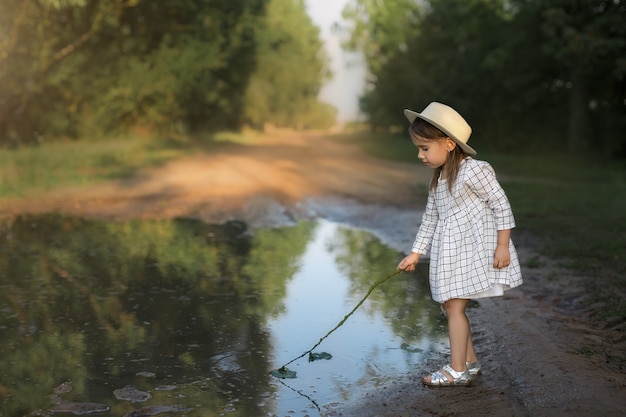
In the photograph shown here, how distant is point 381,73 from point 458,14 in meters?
8.85

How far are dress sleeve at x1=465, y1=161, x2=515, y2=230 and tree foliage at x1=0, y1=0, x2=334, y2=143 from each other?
1784 cm

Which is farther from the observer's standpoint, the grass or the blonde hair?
the grass

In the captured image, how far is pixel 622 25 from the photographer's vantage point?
66.3ft

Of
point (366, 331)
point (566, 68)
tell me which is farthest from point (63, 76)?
point (366, 331)

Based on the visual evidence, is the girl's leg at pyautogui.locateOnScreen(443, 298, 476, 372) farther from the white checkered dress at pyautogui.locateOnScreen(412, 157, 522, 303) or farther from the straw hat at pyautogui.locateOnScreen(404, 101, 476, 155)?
the straw hat at pyautogui.locateOnScreen(404, 101, 476, 155)

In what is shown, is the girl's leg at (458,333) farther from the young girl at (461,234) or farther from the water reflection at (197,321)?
the water reflection at (197,321)

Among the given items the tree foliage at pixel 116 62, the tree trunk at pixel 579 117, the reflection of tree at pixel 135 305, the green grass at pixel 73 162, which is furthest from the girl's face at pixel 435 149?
the tree trunk at pixel 579 117

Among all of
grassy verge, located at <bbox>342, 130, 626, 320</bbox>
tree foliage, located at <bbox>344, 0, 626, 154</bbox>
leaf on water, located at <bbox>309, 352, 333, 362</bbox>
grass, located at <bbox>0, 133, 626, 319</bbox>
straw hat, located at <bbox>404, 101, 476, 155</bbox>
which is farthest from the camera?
tree foliage, located at <bbox>344, 0, 626, 154</bbox>

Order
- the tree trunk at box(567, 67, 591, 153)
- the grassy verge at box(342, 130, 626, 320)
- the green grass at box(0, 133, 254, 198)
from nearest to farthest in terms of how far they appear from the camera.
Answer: the grassy verge at box(342, 130, 626, 320) → the green grass at box(0, 133, 254, 198) → the tree trunk at box(567, 67, 591, 153)

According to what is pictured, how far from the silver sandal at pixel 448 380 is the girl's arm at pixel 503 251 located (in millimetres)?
647

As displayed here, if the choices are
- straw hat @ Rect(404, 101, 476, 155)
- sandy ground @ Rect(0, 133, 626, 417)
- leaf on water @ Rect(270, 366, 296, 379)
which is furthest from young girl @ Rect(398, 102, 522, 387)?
leaf on water @ Rect(270, 366, 296, 379)

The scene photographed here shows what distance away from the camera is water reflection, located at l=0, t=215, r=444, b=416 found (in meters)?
4.50

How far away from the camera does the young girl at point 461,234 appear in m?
4.63

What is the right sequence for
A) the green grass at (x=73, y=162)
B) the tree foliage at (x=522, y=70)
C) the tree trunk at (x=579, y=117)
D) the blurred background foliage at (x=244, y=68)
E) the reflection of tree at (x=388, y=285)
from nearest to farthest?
the reflection of tree at (x=388, y=285) → the green grass at (x=73, y=162) → the tree foliage at (x=522, y=70) → the blurred background foliage at (x=244, y=68) → the tree trunk at (x=579, y=117)
